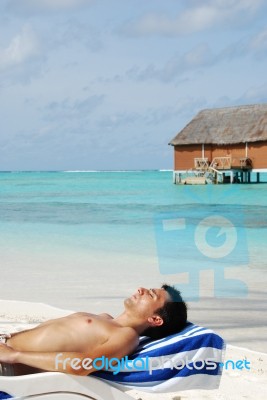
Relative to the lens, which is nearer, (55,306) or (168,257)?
(55,306)

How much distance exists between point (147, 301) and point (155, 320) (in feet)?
0.29

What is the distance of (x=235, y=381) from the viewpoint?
409cm

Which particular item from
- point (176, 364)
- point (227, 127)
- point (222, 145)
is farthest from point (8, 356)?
point (227, 127)

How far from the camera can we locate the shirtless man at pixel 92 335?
2705 mm

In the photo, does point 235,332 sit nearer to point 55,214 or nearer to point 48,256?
point 48,256

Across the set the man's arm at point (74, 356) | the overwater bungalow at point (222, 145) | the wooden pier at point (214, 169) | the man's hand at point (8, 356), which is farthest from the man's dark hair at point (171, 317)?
the overwater bungalow at point (222, 145)

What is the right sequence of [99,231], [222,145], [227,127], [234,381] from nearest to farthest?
[234,381], [99,231], [222,145], [227,127]

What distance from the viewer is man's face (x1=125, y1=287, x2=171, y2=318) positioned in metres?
2.87

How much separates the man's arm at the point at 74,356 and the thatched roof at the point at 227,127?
124ft

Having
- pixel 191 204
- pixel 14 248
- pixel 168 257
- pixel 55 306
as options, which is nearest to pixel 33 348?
pixel 55 306

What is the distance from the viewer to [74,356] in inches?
105

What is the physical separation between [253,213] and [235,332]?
690 inches

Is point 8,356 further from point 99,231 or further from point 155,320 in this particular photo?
point 99,231

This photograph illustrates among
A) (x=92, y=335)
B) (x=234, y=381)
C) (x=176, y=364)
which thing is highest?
(x=92, y=335)
